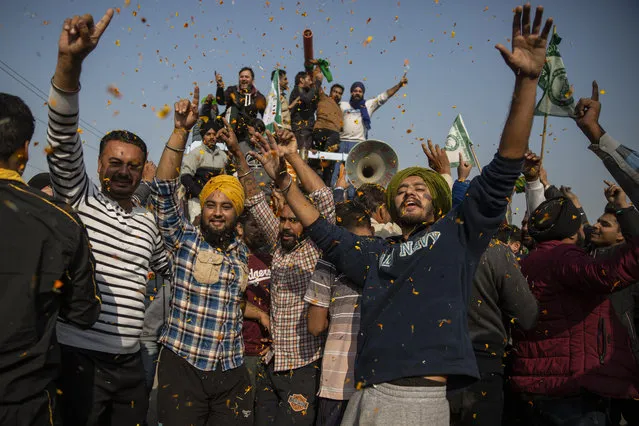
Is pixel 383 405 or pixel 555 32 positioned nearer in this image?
pixel 383 405

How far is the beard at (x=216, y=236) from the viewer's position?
4.23 metres

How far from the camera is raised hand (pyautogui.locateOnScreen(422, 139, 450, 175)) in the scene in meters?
4.36

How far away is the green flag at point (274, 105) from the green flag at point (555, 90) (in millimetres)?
4084

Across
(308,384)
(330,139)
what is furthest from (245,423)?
(330,139)

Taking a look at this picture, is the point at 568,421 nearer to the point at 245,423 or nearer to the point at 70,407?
the point at 245,423

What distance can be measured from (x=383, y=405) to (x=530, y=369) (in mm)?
1670

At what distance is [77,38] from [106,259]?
1262mm

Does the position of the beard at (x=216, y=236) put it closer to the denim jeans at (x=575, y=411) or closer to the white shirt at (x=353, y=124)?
the denim jeans at (x=575, y=411)

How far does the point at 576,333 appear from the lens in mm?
3623

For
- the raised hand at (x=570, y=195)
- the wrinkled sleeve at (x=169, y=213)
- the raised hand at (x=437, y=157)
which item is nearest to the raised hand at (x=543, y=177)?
the raised hand at (x=570, y=195)

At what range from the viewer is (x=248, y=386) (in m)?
4.11

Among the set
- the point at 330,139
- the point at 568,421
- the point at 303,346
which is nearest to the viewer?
the point at 568,421

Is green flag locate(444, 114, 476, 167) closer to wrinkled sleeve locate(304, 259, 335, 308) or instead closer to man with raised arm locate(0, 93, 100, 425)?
wrinkled sleeve locate(304, 259, 335, 308)

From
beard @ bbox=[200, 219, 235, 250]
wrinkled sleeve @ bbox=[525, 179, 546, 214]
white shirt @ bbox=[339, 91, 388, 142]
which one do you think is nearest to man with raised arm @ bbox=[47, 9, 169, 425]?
beard @ bbox=[200, 219, 235, 250]
